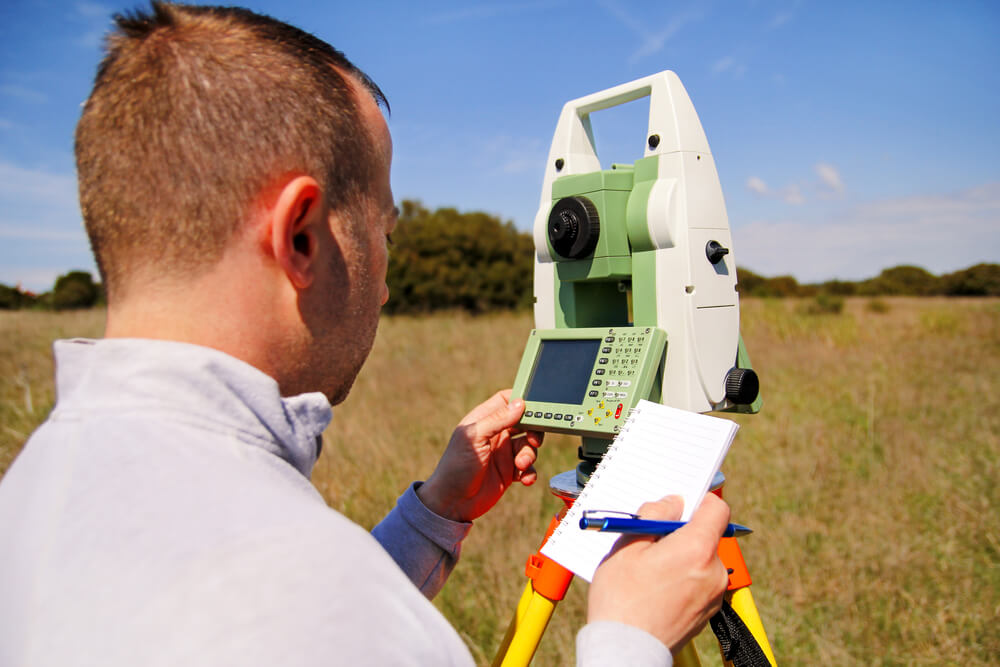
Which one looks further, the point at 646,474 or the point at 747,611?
the point at 747,611

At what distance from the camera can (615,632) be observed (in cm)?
83

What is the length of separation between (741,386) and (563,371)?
0.44 m

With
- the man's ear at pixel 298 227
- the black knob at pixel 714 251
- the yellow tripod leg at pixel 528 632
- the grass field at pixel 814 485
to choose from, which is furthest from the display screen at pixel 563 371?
the grass field at pixel 814 485

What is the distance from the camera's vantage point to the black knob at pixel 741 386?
A: 1.60 metres

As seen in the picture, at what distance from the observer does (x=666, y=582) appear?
2.90 feet

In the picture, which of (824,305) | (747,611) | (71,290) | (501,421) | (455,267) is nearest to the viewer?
(747,611)

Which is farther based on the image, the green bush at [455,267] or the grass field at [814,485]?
the green bush at [455,267]

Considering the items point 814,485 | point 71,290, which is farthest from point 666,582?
point 71,290

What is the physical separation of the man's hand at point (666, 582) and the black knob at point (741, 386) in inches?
27.5

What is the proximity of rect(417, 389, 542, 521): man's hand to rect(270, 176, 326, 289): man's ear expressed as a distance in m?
0.77

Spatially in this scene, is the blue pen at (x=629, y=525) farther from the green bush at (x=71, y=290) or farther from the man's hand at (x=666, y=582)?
the green bush at (x=71, y=290)

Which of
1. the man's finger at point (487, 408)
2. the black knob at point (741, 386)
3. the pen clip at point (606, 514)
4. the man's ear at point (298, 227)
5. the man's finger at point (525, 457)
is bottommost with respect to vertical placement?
the man's finger at point (525, 457)

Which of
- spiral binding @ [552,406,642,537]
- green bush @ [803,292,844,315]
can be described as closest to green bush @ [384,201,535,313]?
green bush @ [803,292,844,315]

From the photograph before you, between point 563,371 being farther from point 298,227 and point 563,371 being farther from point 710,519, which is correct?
point 298,227
